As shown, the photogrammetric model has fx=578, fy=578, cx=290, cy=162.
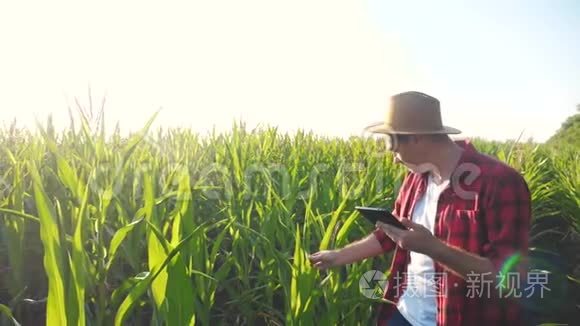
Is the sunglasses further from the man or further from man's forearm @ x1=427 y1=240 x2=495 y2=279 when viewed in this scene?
man's forearm @ x1=427 y1=240 x2=495 y2=279

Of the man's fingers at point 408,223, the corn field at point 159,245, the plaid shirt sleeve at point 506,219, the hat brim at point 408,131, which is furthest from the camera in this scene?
the hat brim at point 408,131

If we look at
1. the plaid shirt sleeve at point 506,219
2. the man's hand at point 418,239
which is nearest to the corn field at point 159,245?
the man's hand at point 418,239

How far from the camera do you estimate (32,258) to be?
2.02 m

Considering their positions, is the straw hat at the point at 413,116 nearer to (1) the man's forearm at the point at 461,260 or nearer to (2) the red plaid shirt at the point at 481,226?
(2) the red plaid shirt at the point at 481,226

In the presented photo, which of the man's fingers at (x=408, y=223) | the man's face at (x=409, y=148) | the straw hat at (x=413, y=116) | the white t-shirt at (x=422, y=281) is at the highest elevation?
the straw hat at (x=413, y=116)

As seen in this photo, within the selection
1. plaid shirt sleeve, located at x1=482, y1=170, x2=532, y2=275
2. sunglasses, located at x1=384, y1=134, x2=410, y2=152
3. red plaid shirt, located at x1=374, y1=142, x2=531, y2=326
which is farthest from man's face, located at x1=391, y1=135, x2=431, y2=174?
plaid shirt sleeve, located at x1=482, y1=170, x2=532, y2=275

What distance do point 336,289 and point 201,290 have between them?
42 cm

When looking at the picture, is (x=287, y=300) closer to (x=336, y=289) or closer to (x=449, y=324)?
(x=336, y=289)

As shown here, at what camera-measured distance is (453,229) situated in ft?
5.75

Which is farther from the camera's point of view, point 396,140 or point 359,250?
point 359,250

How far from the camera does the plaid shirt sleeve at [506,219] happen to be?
161cm

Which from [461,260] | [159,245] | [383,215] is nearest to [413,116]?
[383,215]

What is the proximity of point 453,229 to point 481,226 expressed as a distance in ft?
0.29

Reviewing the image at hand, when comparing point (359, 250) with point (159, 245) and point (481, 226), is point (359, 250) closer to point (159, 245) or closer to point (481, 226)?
point (481, 226)
